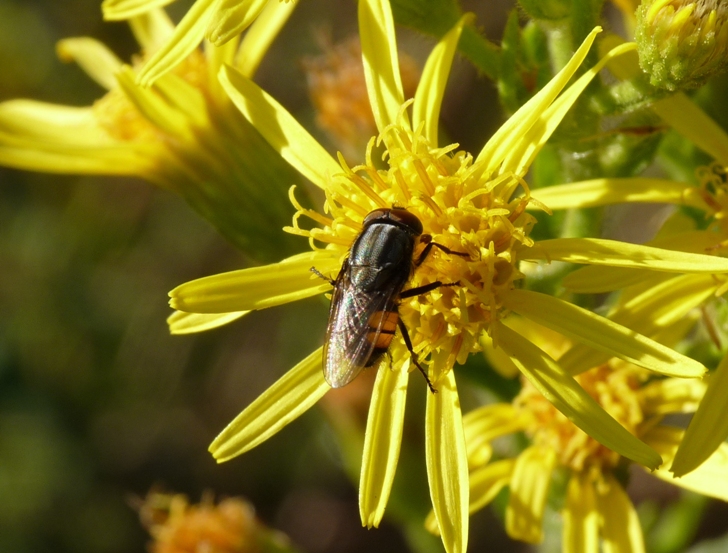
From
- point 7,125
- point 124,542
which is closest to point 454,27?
point 7,125

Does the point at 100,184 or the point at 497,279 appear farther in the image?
the point at 100,184

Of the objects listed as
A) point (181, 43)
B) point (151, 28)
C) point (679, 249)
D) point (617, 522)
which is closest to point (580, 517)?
A: point (617, 522)

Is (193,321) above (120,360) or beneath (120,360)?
above

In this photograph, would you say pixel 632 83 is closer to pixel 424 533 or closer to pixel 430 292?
pixel 430 292

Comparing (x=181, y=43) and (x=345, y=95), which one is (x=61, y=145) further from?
(x=345, y=95)

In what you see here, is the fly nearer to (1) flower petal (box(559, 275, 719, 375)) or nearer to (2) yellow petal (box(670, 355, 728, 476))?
(1) flower petal (box(559, 275, 719, 375))

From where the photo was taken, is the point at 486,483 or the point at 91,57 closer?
the point at 486,483
